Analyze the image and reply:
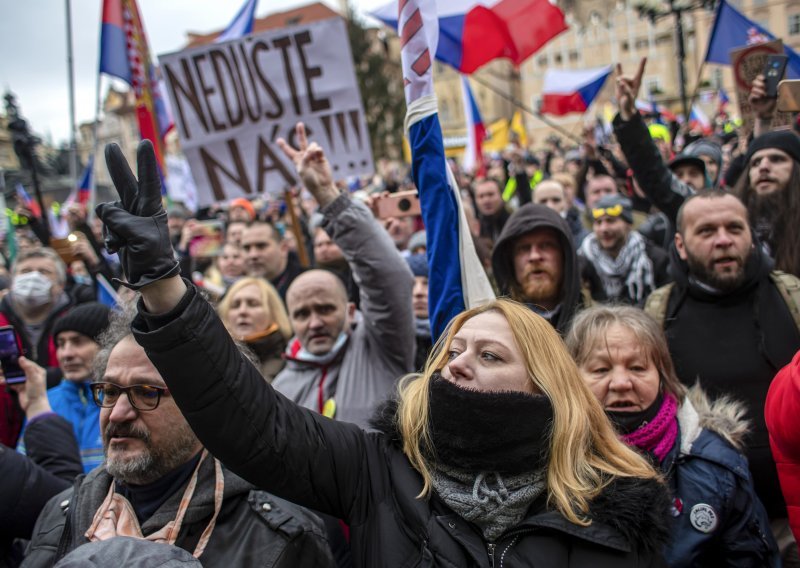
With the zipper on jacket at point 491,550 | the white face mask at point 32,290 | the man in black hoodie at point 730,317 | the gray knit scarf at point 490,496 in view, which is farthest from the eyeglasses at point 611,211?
the white face mask at point 32,290

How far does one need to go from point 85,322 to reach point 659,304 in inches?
112

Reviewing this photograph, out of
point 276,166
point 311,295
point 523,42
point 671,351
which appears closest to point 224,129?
point 276,166

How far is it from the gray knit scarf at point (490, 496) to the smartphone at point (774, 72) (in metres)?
3.29

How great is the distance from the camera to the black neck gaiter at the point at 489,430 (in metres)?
1.73

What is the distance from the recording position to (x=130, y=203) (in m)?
1.51

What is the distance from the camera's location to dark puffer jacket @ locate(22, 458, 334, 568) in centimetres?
190

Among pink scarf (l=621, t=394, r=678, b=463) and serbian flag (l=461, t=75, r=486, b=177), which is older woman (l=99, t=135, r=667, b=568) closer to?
pink scarf (l=621, t=394, r=678, b=463)

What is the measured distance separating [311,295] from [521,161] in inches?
165

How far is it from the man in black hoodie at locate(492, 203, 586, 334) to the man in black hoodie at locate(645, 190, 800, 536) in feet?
1.30

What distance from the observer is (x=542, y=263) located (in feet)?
10.7

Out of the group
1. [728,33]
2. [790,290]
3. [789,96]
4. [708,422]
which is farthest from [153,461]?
[728,33]

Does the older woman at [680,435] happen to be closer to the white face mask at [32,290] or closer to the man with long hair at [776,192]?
the man with long hair at [776,192]

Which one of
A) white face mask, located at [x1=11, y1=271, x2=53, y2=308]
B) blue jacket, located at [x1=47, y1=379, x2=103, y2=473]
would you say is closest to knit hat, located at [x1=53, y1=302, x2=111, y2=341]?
blue jacket, located at [x1=47, y1=379, x2=103, y2=473]

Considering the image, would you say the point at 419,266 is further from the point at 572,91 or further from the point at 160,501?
the point at 572,91
